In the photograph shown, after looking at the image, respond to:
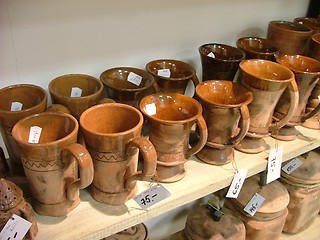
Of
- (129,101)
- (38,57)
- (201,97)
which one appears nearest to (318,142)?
(201,97)

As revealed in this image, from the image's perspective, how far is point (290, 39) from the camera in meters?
1.11

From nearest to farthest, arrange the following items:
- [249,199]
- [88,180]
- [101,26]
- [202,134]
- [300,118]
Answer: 1. [88,180]
2. [202,134]
3. [101,26]
4. [300,118]
5. [249,199]

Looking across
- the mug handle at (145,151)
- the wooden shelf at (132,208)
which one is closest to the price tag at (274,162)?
the wooden shelf at (132,208)

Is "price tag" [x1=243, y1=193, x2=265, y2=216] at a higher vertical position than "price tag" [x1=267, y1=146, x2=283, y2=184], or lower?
lower

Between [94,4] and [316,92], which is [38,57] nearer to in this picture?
[94,4]

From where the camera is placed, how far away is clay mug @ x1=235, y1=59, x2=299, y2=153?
2.88 feet

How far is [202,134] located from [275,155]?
0.30 metres

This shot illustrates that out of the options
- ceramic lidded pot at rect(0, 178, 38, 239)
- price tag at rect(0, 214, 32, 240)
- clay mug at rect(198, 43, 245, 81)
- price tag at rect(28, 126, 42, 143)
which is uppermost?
clay mug at rect(198, 43, 245, 81)

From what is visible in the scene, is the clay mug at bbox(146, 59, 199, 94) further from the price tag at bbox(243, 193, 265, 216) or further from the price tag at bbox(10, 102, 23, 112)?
the price tag at bbox(243, 193, 265, 216)

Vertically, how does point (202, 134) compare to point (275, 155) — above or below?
above

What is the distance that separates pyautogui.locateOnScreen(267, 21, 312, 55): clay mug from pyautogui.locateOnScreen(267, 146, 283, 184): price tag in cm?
32

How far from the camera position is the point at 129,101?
0.86m

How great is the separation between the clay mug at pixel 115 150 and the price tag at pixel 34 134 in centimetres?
9

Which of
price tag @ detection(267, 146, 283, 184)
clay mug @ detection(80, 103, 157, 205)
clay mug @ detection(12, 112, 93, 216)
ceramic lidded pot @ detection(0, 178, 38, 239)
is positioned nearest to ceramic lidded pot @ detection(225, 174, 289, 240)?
price tag @ detection(267, 146, 283, 184)
